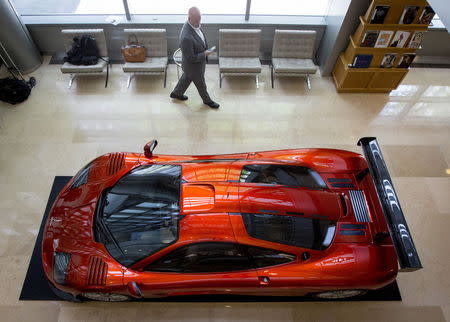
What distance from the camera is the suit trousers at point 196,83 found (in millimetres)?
4832

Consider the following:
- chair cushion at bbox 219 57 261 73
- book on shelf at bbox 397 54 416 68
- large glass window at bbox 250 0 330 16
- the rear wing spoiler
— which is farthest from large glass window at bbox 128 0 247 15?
the rear wing spoiler

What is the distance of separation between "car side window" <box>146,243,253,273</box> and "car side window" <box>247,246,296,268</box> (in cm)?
6

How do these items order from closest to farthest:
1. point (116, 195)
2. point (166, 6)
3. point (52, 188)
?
point (116, 195), point (52, 188), point (166, 6)

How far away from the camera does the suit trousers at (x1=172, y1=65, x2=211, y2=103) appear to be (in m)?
4.83

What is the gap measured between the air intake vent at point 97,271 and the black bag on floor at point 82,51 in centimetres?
402

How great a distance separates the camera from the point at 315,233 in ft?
9.27

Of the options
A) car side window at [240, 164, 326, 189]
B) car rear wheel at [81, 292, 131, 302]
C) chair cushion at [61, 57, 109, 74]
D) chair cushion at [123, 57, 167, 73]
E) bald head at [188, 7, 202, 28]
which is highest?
bald head at [188, 7, 202, 28]

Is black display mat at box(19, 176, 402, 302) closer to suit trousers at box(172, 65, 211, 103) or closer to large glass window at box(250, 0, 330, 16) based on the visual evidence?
suit trousers at box(172, 65, 211, 103)

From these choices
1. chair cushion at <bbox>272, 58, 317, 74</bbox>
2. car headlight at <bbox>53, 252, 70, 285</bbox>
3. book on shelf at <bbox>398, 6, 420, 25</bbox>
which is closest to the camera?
car headlight at <bbox>53, 252, 70, 285</bbox>

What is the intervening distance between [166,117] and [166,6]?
245 centimetres

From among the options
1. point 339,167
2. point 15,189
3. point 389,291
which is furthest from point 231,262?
point 15,189

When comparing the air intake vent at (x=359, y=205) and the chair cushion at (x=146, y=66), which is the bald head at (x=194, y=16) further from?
the air intake vent at (x=359, y=205)

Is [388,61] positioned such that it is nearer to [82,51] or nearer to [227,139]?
[227,139]

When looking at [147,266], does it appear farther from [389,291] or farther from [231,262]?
[389,291]
